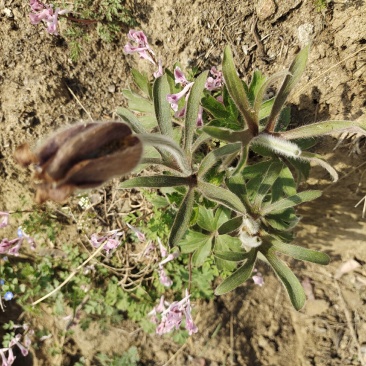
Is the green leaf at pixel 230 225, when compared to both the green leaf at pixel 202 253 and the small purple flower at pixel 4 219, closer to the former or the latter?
the green leaf at pixel 202 253

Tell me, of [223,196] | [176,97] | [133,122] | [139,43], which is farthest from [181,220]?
[139,43]

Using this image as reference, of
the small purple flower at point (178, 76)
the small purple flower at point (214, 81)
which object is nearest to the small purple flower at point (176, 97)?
the small purple flower at point (178, 76)

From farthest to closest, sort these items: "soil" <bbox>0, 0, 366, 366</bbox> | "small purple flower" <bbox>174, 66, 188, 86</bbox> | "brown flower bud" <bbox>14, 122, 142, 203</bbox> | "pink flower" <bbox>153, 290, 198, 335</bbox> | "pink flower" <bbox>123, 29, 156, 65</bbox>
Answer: "pink flower" <bbox>153, 290, 198, 335</bbox> < "soil" <bbox>0, 0, 366, 366</bbox> < "pink flower" <bbox>123, 29, 156, 65</bbox> < "small purple flower" <bbox>174, 66, 188, 86</bbox> < "brown flower bud" <bbox>14, 122, 142, 203</bbox>

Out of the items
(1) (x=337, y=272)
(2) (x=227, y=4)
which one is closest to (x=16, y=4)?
(2) (x=227, y=4)

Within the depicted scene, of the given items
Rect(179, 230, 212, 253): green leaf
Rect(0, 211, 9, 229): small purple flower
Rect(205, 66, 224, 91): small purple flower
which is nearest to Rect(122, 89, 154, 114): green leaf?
Rect(205, 66, 224, 91): small purple flower

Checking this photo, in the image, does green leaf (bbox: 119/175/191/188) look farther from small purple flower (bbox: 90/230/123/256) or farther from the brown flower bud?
small purple flower (bbox: 90/230/123/256)

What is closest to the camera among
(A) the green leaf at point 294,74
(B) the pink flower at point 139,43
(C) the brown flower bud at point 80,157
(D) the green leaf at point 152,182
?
(C) the brown flower bud at point 80,157

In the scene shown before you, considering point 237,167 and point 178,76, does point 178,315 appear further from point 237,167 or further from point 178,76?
point 178,76
